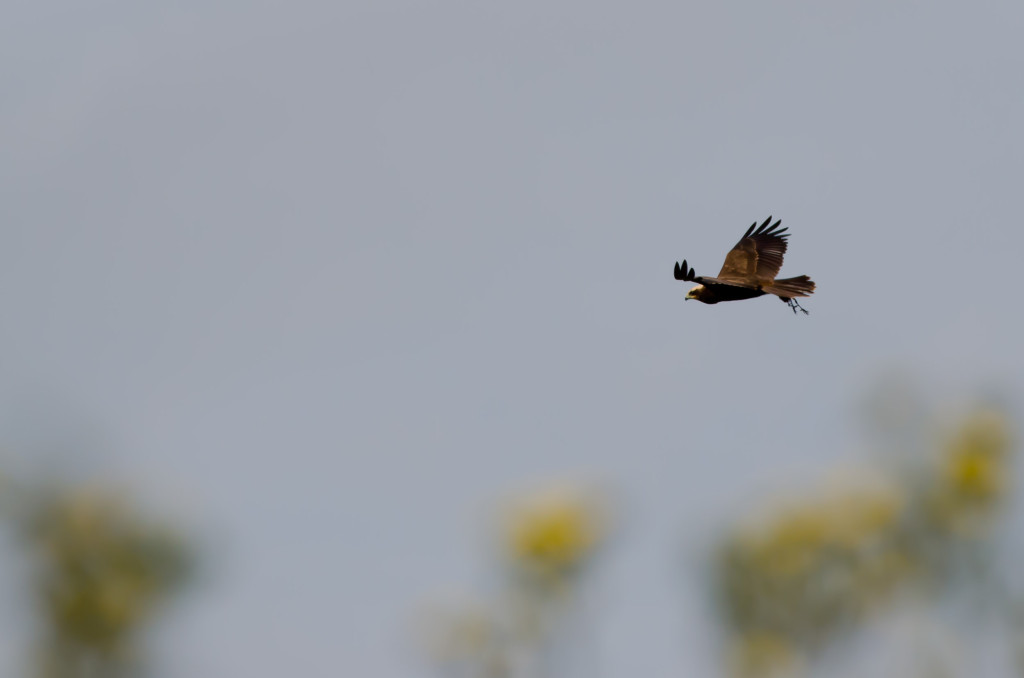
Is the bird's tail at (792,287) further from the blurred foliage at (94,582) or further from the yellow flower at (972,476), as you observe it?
the blurred foliage at (94,582)

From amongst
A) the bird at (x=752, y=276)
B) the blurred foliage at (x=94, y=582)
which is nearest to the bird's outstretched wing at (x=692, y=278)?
the bird at (x=752, y=276)

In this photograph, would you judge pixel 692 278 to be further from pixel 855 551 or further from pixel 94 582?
pixel 94 582

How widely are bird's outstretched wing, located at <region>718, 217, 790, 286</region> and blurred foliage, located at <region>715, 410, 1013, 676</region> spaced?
4.46 m

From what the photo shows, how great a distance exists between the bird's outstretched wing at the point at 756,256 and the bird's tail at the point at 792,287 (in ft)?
2.69

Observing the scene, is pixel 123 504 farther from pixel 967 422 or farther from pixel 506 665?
pixel 967 422

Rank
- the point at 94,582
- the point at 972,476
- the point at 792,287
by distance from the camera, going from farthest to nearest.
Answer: the point at 792,287, the point at 972,476, the point at 94,582

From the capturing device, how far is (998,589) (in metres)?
25.7

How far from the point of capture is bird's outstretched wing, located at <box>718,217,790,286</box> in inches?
1187

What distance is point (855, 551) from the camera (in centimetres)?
2777

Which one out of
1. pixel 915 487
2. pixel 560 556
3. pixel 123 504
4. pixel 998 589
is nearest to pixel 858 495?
pixel 915 487

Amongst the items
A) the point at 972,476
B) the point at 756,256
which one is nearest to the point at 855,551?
the point at 972,476

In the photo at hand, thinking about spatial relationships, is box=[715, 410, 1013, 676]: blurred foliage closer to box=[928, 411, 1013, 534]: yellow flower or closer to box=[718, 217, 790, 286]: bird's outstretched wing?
box=[928, 411, 1013, 534]: yellow flower

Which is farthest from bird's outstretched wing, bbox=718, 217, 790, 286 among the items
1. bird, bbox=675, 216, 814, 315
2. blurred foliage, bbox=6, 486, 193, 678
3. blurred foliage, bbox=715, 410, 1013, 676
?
blurred foliage, bbox=6, 486, 193, 678

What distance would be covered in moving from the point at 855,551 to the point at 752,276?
5.25 meters
